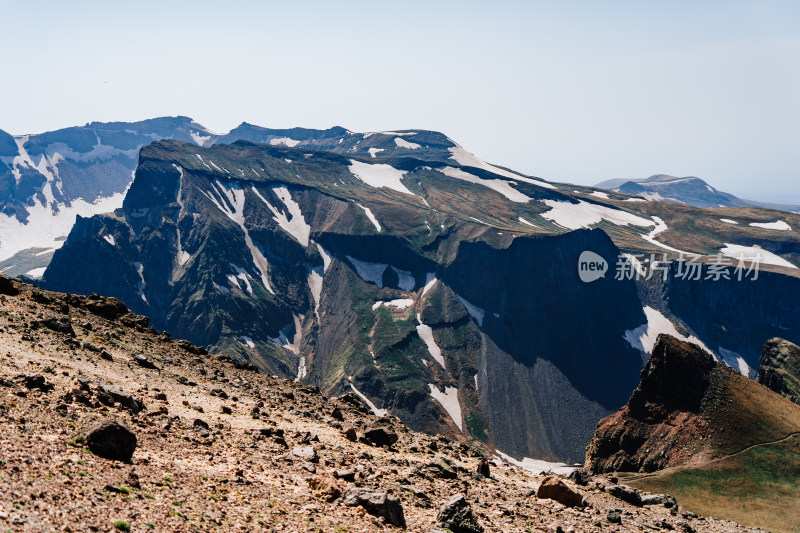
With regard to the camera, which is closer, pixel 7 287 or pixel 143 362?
pixel 143 362

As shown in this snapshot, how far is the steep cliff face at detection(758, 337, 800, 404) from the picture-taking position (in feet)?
354

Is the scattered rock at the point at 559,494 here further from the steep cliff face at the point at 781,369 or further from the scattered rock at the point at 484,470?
the steep cliff face at the point at 781,369

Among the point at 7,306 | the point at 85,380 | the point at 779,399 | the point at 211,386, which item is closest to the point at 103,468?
the point at 85,380

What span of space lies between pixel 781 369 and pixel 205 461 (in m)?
123

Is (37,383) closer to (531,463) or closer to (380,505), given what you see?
(380,505)

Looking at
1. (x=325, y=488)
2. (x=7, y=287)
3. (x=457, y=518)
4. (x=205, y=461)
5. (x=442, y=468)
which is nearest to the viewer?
(x=457, y=518)

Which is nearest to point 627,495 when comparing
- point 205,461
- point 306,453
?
point 306,453

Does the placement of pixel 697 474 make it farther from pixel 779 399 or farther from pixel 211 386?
pixel 211 386

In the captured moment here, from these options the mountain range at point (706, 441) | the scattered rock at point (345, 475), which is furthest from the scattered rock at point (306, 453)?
the mountain range at point (706, 441)

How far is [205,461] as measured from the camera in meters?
23.6

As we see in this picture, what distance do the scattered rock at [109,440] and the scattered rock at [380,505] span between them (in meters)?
8.70

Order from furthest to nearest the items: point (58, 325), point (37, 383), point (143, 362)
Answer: point (143, 362)
point (58, 325)
point (37, 383)

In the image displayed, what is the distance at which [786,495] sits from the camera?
67.2m

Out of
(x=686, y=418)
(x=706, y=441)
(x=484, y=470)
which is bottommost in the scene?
(x=706, y=441)
